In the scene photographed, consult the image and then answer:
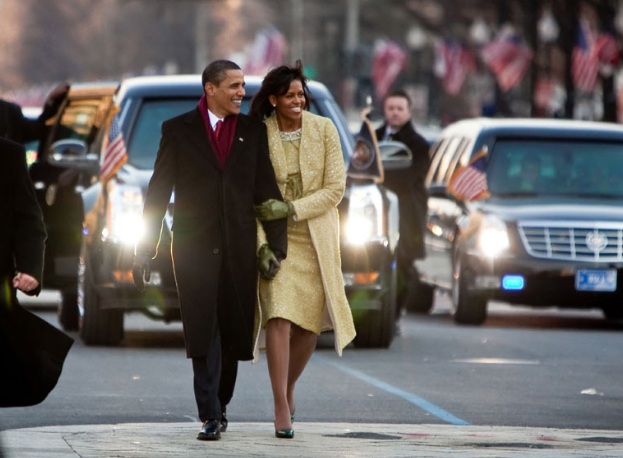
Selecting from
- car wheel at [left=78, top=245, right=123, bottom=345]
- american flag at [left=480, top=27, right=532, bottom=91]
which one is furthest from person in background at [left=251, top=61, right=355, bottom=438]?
american flag at [left=480, top=27, right=532, bottom=91]

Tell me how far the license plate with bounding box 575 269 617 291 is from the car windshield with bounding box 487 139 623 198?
3.67 feet

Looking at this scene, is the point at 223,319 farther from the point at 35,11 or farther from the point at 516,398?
the point at 35,11

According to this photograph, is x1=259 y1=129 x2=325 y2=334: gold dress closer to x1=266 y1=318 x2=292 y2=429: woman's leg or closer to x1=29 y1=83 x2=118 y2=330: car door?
x1=266 y1=318 x2=292 y2=429: woman's leg

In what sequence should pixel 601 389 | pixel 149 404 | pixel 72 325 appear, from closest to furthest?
pixel 149 404, pixel 601 389, pixel 72 325

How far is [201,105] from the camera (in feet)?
33.0

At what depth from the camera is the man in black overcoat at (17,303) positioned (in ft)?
27.4

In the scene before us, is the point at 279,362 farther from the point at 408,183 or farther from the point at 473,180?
the point at 473,180

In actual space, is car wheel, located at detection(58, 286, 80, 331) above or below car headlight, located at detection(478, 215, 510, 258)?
below

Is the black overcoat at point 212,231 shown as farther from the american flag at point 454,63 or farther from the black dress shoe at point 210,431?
the american flag at point 454,63

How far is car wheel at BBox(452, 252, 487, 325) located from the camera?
1852 centimetres

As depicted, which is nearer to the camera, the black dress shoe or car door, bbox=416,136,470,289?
the black dress shoe

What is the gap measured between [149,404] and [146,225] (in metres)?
2.08

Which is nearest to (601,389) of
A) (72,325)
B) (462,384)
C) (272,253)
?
(462,384)

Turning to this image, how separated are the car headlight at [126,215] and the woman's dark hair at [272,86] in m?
4.77
